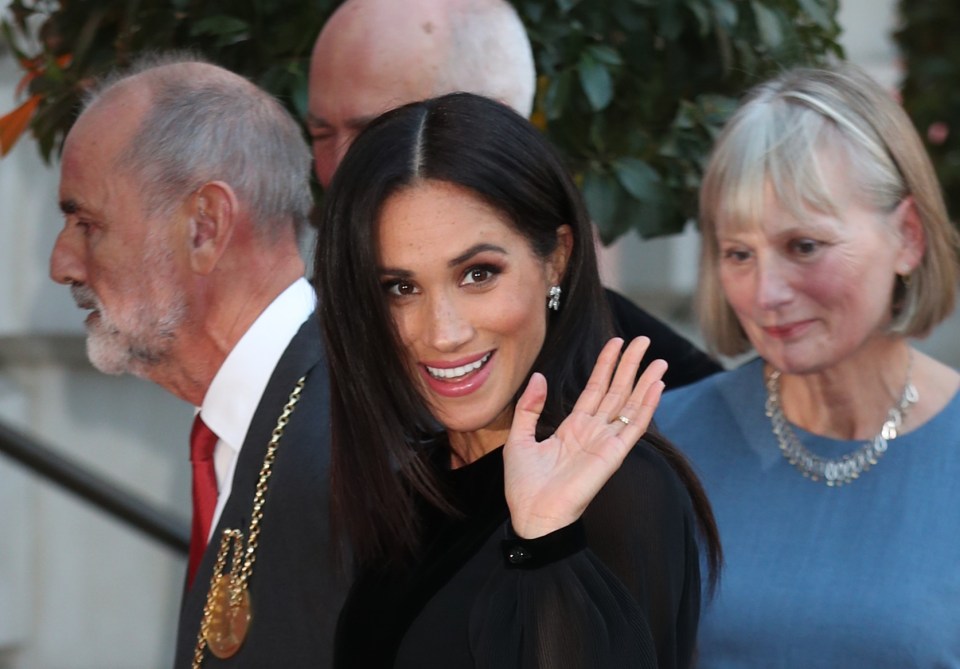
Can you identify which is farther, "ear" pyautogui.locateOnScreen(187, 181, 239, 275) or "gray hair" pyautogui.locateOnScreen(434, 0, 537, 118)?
"gray hair" pyautogui.locateOnScreen(434, 0, 537, 118)

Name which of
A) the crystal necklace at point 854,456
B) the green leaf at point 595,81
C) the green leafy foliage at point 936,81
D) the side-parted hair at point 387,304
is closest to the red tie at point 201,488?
the side-parted hair at point 387,304

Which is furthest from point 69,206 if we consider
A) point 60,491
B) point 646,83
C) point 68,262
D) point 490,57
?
point 60,491

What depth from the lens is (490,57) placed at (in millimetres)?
3031

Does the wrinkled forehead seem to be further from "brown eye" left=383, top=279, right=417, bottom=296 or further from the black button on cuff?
the black button on cuff

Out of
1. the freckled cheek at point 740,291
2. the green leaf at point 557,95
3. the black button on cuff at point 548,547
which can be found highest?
the black button on cuff at point 548,547

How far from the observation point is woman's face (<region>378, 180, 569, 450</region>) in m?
2.20

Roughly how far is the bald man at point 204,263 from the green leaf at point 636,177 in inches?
24.5

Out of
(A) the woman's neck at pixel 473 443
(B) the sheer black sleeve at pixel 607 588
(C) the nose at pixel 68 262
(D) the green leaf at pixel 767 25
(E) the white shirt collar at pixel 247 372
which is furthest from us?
(D) the green leaf at pixel 767 25

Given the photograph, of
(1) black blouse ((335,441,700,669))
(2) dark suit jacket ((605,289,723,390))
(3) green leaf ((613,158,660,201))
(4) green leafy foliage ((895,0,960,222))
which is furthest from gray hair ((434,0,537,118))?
(4) green leafy foliage ((895,0,960,222))

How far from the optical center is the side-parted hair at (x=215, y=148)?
278 cm

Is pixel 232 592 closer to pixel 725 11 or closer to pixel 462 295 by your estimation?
pixel 462 295

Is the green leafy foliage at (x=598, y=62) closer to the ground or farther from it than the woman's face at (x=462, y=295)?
closer to the ground

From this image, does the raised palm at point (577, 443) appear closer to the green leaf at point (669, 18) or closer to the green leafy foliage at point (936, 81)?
the green leaf at point (669, 18)

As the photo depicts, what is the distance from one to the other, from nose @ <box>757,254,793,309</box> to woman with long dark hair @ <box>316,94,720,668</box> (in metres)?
0.65
